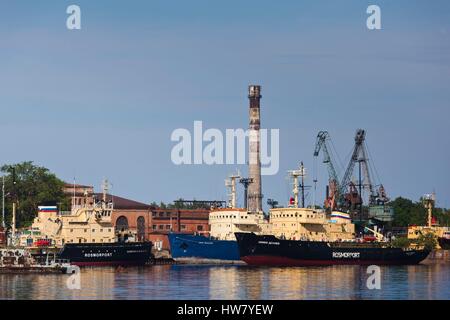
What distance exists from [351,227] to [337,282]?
48530 millimetres

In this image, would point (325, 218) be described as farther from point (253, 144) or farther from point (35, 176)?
point (35, 176)

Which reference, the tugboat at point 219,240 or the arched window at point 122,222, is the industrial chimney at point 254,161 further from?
the tugboat at point 219,240

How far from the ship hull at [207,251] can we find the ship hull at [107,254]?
6417mm

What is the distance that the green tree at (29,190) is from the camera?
535 ft

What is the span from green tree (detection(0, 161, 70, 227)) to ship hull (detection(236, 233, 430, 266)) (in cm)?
3953

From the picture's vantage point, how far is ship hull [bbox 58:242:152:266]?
126188mm

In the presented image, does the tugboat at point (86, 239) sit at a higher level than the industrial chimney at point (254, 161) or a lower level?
lower

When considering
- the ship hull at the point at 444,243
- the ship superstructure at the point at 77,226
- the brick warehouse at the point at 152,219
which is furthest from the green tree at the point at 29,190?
the ship hull at the point at 444,243

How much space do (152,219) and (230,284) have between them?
70543 mm

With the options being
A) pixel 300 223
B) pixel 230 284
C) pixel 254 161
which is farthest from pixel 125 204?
pixel 230 284

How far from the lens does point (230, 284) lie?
95.2 meters

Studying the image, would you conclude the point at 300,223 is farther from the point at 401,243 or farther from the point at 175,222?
the point at 175,222

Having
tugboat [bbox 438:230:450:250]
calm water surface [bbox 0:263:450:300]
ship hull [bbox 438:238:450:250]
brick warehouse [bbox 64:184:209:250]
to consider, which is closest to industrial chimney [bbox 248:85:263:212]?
brick warehouse [bbox 64:184:209:250]

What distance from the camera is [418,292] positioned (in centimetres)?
8750
